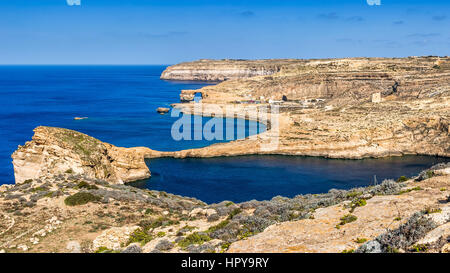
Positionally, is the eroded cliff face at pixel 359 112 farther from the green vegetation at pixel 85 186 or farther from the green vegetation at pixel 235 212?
the green vegetation at pixel 235 212

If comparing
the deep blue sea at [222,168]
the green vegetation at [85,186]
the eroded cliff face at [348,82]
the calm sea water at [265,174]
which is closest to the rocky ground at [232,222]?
the green vegetation at [85,186]

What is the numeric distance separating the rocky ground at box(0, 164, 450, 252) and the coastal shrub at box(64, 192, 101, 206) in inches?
2.7

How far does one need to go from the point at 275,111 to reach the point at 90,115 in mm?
60814

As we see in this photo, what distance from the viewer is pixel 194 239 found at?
18.7 meters

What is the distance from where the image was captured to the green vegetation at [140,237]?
794 inches

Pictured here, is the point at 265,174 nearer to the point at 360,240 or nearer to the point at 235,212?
the point at 235,212

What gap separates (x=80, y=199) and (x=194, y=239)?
44.2ft

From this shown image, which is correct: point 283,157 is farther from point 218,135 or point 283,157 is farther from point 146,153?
point 146,153

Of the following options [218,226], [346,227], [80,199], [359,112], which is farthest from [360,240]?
[359,112]

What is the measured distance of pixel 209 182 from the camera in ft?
201

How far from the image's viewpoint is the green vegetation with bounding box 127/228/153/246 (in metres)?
20.2

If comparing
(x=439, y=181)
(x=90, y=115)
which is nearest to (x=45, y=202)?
(x=439, y=181)

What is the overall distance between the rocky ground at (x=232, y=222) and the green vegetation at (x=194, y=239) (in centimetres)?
5
